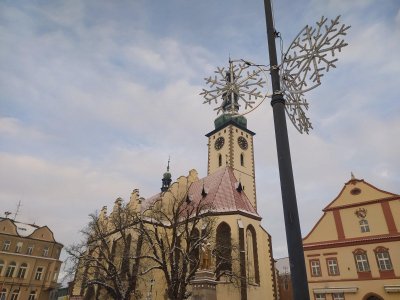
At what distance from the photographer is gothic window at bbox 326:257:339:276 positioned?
23469 millimetres

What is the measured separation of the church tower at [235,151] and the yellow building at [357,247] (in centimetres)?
1239

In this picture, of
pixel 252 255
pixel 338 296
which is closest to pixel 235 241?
pixel 252 255

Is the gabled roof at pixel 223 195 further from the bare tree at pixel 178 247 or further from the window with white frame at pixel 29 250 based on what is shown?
the window with white frame at pixel 29 250

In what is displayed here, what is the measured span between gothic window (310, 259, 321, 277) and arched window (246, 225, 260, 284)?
4.52m

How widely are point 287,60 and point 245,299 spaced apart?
22.3 meters

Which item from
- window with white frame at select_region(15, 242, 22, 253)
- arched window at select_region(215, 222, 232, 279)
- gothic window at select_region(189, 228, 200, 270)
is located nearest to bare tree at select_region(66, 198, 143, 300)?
gothic window at select_region(189, 228, 200, 270)

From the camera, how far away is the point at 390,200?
2262 centimetres

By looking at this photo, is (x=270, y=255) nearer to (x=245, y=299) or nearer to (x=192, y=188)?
(x=245, y=299)

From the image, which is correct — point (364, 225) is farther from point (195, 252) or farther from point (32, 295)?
point (32, 295)

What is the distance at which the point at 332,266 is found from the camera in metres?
23.8

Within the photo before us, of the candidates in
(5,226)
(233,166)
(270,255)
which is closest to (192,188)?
(233,166)

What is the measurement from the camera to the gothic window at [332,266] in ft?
77.0

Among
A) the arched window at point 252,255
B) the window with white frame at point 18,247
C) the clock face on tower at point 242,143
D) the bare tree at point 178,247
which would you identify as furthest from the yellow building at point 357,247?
the window with white frame at point 18,247

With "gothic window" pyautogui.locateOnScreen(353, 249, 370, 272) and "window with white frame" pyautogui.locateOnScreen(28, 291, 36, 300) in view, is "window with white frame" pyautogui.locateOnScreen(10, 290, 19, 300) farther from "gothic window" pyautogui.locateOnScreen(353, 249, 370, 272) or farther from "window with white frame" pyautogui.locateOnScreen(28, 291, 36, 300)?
"gothic window" pyautogui.locateOnScreen(353, 249, 370, 272)
